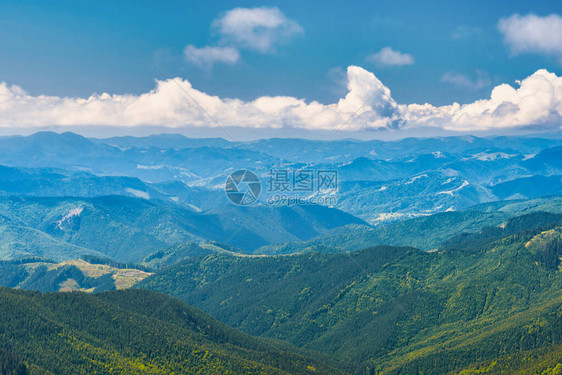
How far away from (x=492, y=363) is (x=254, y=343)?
92.9m

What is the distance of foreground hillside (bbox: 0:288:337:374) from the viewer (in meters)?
133

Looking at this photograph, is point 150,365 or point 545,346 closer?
point 150,365

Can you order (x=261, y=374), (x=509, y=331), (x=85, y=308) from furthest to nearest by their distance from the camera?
(x=509, y=331)
(x=85, y=308)
(x=261, y=374)

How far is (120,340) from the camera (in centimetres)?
15138

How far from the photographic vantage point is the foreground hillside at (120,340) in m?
133

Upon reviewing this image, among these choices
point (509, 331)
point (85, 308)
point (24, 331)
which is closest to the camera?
point (24, 331)

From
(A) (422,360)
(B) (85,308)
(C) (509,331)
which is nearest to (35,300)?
(B) (85,308)

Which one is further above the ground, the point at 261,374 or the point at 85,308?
the point at 85,308

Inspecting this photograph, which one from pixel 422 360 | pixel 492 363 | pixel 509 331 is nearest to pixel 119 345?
pixel 422 360

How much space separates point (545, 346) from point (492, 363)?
20863 mm

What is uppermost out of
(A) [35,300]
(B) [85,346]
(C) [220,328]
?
(A) [35,300]

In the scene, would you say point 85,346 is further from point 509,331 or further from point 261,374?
point 509,331

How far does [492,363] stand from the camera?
167875 millimetres

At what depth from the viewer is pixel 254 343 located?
192 m
